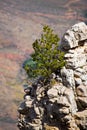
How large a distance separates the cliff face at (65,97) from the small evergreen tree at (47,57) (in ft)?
4.37

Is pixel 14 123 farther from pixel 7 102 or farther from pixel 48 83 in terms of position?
pixel 48 83

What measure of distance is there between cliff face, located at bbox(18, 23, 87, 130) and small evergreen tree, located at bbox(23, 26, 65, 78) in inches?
52.4

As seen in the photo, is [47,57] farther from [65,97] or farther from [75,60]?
[65,97]

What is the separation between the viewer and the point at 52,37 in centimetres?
5219

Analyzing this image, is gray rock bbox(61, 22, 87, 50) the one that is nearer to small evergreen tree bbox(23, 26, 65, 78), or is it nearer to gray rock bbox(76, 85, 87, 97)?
small evergreen tree bbox(23, 26, 65, 78)

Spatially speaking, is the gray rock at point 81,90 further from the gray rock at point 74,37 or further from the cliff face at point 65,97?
the gray rock at point 74,37

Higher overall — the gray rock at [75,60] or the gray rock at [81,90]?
the gray rock at [75,60]

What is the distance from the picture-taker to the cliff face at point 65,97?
4616 centimetres

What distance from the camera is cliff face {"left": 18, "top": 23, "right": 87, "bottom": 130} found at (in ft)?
151

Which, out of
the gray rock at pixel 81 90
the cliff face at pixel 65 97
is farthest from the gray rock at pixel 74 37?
the gray rock at pixel 81 90

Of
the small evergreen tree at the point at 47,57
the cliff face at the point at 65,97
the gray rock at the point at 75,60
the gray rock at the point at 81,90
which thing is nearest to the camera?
the cliff face at the point at 65,97

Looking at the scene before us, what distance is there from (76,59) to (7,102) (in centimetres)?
11158

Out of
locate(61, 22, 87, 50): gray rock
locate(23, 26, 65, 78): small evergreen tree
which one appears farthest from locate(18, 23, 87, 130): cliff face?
locate(23, 26, 65, 78): small evergreen tree

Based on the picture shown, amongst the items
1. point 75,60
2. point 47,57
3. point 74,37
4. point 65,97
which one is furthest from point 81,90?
point 74,37
